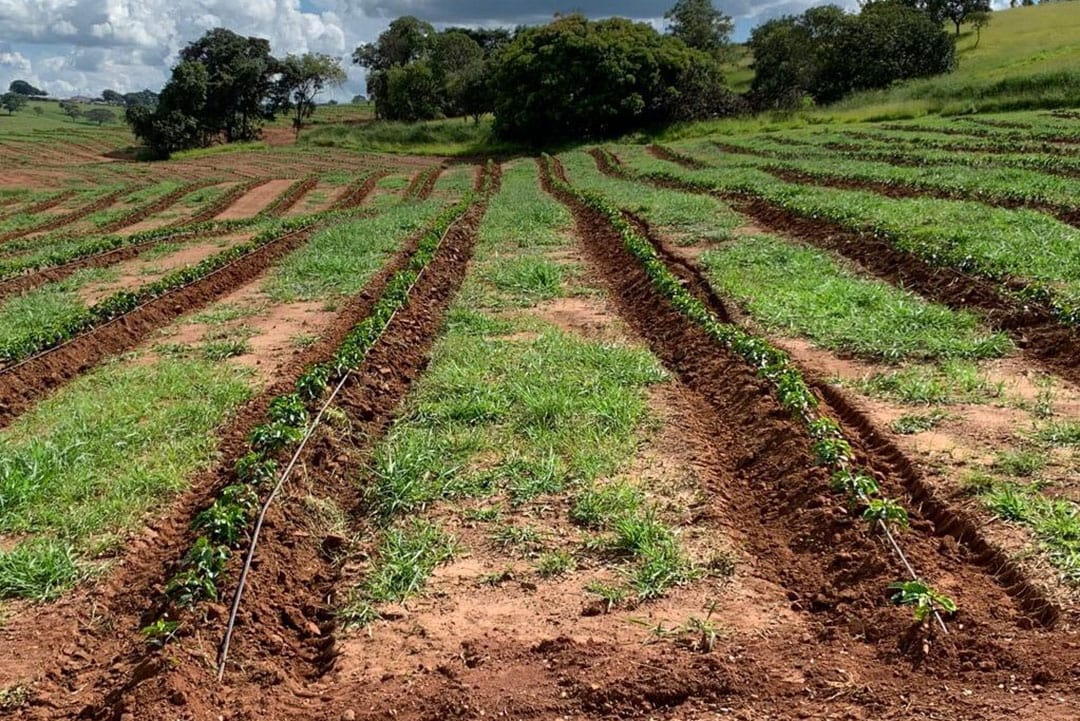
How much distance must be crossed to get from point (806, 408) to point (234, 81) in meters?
70.0

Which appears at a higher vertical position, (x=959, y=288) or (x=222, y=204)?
(x=222, y=204)

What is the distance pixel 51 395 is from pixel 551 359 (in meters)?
5.32

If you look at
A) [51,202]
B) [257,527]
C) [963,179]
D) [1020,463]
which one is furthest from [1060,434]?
[51,202]

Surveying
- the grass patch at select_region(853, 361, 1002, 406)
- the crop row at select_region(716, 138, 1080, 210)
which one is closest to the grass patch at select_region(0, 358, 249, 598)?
the grass patch at select_region(853, 361, 1002, 406)

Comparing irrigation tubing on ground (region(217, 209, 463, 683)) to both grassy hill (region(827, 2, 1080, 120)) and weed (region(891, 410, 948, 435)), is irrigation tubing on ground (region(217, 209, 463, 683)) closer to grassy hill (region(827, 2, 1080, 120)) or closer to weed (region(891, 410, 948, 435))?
weed (region(891, 410, 948, 435))

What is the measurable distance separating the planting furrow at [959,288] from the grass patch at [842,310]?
1.00ft

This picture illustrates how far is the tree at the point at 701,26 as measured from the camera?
78000 mm

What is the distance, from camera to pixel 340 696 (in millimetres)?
4195

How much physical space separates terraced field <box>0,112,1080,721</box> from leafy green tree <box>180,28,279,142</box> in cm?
5890

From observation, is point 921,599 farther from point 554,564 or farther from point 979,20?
point 979,20

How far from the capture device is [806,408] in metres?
6.76

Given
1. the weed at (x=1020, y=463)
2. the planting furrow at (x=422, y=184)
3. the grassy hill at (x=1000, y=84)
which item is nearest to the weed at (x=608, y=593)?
the weed at (x=1020, y=463)

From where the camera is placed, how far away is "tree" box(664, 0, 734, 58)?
78.0m

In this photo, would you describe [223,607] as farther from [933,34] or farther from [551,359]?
[933,34]
